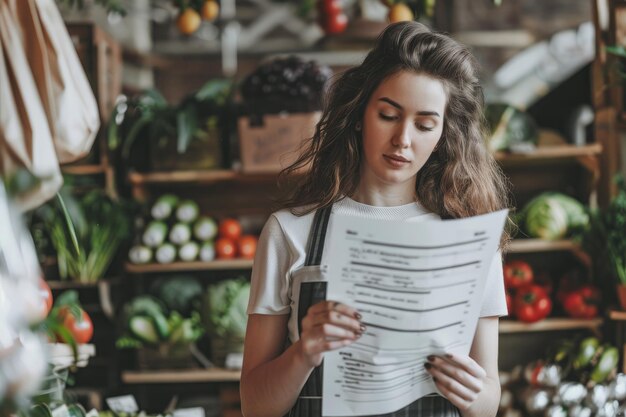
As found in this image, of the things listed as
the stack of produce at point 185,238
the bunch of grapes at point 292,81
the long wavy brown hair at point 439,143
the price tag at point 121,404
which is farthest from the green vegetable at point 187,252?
the long wavy brown hair at point 439,143

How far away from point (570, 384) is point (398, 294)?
1.95 m

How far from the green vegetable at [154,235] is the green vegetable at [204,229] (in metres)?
0.15

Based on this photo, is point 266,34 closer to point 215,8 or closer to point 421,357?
point 215,8

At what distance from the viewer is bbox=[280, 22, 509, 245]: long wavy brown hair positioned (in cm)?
118

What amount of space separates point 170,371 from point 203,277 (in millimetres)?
524

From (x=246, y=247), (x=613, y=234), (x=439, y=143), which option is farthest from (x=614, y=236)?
(x=439, y=143)

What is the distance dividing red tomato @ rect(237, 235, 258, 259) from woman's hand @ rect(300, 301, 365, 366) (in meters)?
2.17

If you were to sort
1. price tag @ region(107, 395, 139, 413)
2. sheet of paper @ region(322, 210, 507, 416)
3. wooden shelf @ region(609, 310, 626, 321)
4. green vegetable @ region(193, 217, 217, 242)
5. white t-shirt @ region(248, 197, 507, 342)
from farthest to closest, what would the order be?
green vegetable @ region(193, 217, 217, 242)
wooden shelf @ region(609, 310, 626, 321)
price tag @ region(107, 395, 139, 413)
white t-shirt @ region(248, 197, 507, 342)
sheet of paper @ region(322, 210, 507, 416)

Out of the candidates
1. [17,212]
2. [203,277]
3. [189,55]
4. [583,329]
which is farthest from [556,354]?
[189,55]

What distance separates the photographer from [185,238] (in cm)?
319

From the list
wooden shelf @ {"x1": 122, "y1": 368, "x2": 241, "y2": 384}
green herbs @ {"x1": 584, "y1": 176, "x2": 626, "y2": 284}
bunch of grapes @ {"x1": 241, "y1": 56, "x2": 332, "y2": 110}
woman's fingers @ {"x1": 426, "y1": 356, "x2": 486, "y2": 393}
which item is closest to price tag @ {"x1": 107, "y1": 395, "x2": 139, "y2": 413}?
wooden shelf @ {"x1": 122, "y1": 368, "x2": 241, "y2": 384}

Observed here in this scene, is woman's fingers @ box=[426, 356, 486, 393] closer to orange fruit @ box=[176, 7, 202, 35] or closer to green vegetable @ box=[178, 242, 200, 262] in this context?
green vegetable @ box=[178, 242, 200, 262]

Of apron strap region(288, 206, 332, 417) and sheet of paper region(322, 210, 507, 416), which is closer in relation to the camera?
sheet of paper region(322, 210, 507, 416)

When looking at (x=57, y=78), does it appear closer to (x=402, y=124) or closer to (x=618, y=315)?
(x=402, y=124)
